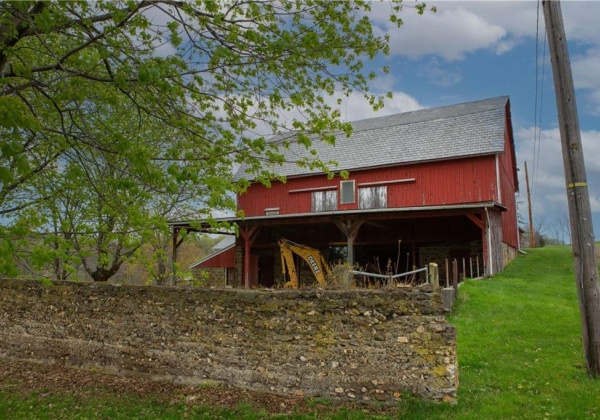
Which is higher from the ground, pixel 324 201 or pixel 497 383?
pixel 324 201

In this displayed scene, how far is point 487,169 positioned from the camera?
18281 millimetres

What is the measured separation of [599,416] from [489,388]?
1.42 m

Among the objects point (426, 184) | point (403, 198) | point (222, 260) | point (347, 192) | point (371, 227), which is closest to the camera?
point (426, 184)

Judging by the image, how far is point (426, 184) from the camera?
19.5m

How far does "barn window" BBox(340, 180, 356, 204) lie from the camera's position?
21.4 meters

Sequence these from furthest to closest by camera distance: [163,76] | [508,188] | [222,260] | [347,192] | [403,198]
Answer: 1. [222,260]
2. [508,188]
3. [347,192]
4. [403,198]
5. [163,76]

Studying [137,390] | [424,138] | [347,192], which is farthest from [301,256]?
[137,390]

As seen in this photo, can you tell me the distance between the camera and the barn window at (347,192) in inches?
843

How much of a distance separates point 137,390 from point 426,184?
14802 millimetres

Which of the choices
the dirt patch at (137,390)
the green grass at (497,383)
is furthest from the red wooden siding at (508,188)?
the dirt patch at (137,390)

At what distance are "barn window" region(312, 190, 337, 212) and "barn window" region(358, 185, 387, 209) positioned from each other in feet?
4.34

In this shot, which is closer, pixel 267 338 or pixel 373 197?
pixel 267 338

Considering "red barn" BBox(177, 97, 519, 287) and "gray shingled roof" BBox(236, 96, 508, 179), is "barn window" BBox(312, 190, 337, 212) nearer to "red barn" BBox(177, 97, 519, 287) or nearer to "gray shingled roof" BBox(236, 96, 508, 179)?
"red barn" BBox(177, 97, 519, 287)

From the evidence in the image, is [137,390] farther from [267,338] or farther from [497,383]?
[497,383]
